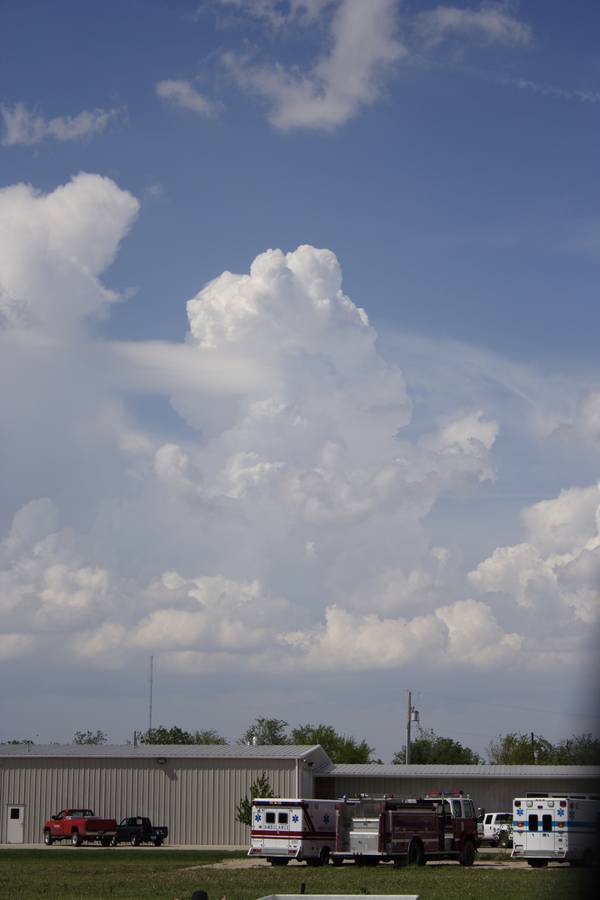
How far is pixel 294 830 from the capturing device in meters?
42.5

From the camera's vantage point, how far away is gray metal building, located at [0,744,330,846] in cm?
6334

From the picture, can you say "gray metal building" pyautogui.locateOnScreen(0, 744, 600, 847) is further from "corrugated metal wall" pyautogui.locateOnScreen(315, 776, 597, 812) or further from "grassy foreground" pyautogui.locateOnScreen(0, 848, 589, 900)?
"grassy foreground" pyautogui.locateOnScreen(0, 848, 589, 900)

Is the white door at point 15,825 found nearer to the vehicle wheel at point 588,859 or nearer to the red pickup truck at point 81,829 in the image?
the red pickup truck at point 81,829

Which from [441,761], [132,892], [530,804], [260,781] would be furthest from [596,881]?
[441,761]

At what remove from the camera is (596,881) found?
2.86 m

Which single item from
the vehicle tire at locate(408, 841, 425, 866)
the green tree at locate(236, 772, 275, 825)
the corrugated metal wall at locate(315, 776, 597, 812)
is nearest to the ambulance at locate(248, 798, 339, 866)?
the vehicle tire at locate(408, 841, 425, 866)

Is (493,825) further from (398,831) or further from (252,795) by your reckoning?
(398,831)

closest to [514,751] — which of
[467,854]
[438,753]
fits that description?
[438,753]

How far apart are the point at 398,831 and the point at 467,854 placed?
3.63m

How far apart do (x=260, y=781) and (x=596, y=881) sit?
61.1 metres

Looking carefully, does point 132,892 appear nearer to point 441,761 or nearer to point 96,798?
point 96,798

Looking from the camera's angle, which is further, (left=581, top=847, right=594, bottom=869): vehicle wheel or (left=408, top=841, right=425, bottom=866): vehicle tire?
(left=408, top=841, right=425, bottom=866): vehicle tire

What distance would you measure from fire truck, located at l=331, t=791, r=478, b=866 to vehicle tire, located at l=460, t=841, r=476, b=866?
0.25 feet

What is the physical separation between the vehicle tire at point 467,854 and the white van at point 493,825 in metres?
12.8
